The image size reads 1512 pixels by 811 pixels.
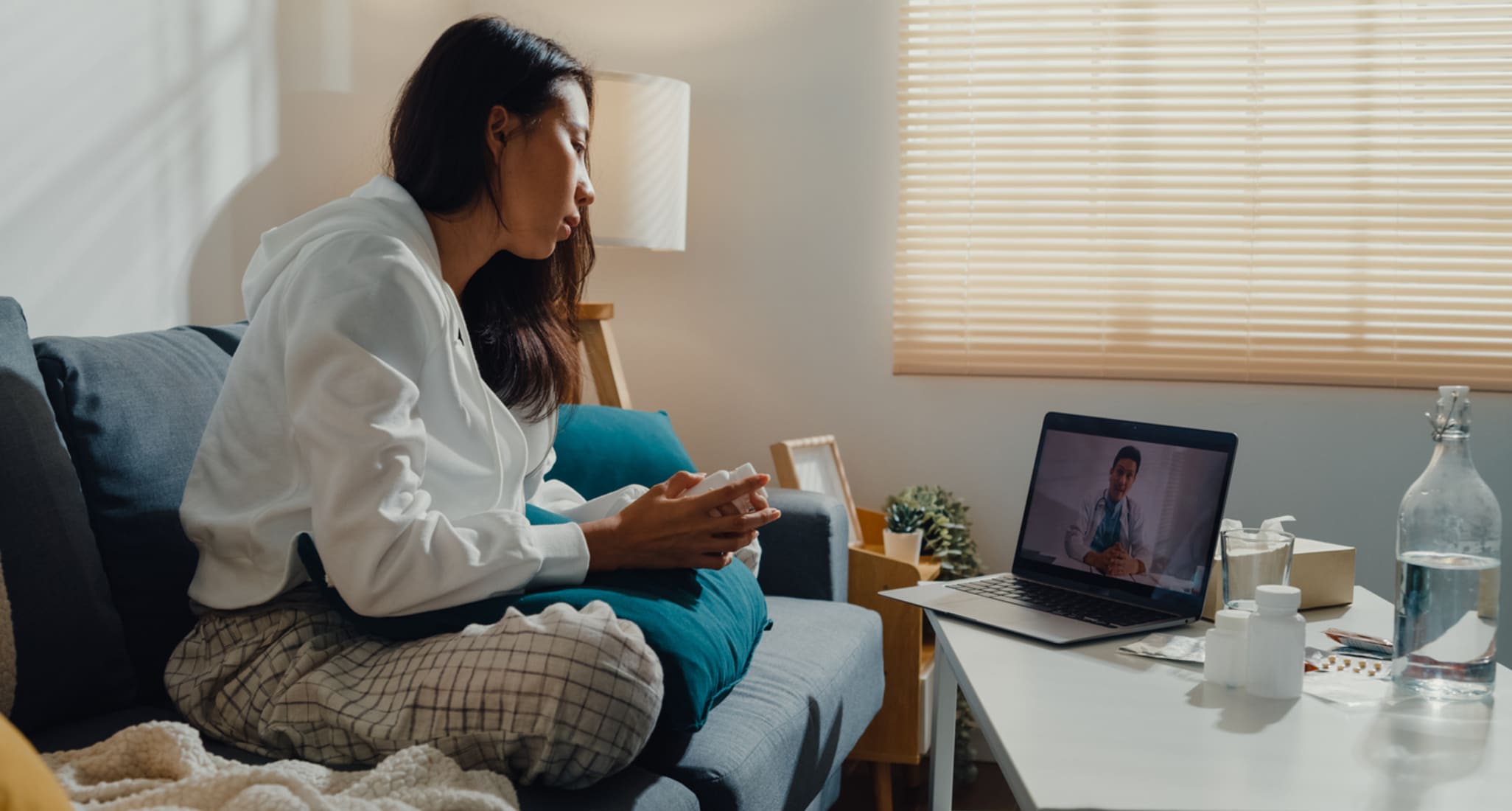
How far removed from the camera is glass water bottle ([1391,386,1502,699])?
107 centimetres

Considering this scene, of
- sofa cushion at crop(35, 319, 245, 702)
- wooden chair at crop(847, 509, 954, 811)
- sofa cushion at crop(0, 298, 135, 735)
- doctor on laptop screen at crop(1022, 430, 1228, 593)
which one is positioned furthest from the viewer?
wooden chair at crop(847, 509, 954, 811)

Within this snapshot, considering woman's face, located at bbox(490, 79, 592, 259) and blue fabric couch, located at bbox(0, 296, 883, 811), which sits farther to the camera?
woman's face, located at bbox(490, 79, 592, 259)

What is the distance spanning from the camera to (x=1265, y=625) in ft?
3.55

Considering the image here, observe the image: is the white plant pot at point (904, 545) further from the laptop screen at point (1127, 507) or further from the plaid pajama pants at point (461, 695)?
the plaid pajama pants at point (461, 695)

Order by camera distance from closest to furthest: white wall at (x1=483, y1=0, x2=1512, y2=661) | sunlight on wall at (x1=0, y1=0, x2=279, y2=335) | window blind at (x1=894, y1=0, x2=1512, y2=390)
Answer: sunlight on wall at (x1=0, y1=0, x2=279, y2=335) → window blind at (x1=894, y1=0, x2=1512, y2=390) → white wall at (x1=483, y1=0, x2=1512, y2=661)

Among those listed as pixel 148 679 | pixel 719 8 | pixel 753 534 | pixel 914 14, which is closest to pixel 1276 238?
pixel 914 14

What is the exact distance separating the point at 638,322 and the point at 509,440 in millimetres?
1529

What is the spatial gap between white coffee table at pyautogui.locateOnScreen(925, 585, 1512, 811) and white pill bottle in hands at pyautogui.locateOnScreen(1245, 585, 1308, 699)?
0.5 inches

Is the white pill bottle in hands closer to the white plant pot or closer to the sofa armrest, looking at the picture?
the sofa armrest

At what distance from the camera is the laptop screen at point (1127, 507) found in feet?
4.44

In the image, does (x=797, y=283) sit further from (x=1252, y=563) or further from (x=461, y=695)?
(x=461, y=695)

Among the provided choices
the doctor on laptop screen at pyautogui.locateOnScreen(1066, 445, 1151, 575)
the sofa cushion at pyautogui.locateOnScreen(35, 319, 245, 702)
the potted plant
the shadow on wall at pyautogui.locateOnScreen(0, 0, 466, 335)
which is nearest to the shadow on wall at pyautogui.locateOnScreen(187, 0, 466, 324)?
the shadow on wall at pyautogui.locateOnScreen(0, 0, 466, 335)

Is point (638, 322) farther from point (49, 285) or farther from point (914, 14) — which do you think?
point (49, 285)

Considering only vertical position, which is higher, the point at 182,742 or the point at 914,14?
the point at 914,14
